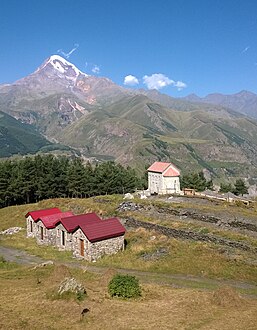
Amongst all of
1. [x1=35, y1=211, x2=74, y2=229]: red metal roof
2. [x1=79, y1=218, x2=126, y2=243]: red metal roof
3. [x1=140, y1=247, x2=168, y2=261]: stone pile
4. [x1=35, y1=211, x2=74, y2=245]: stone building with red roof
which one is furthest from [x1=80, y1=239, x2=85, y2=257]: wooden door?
[x1=35, y1=211, x2=74, y2=229]: red metal roof

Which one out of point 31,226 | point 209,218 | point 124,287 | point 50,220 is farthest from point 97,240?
point 124,287

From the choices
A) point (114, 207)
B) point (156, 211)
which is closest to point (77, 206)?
point (114, 207)

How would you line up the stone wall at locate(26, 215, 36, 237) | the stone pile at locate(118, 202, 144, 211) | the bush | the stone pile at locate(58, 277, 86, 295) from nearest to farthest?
1. the stone pile at locate(58, 277, 86, 295)
2. the bush
3. the stone wall at locate(26, 215, 36, 237)
4. the stone pile at locate(118, 202, 144, 211)

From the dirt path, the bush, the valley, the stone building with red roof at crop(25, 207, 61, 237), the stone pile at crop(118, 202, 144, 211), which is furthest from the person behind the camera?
the stone pile at crop(118, 202, 144, 211)

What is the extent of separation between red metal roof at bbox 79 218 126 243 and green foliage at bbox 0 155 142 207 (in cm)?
5166

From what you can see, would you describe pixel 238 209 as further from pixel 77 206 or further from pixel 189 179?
pixel 189 179

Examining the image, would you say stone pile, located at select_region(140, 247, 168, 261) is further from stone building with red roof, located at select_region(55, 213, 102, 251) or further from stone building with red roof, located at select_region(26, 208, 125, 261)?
stone building with red roof, located at select_region(55, 213, 102, 251)

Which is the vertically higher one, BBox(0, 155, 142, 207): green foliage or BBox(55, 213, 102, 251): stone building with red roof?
BBox(0, 155, 142, 207): green foliage

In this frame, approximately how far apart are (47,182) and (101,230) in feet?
175

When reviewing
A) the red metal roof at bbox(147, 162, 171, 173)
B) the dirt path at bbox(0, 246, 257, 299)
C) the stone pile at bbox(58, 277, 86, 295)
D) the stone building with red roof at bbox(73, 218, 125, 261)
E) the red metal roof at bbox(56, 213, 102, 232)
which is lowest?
the dirt path at bbox(0, 246, 257, 299)

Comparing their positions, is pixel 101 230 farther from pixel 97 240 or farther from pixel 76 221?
pixel 76 221

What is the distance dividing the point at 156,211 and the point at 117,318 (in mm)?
42713

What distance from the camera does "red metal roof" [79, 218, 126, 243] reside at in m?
46.9

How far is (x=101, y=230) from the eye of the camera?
1891 inches
